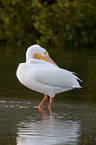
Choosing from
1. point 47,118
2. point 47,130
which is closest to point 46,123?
point 47,118

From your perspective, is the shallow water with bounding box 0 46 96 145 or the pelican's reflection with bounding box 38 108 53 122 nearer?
the shallow water with bounding box 0 46 96 145

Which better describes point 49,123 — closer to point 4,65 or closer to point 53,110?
point 53,110

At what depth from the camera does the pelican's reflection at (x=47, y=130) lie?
20.4ft

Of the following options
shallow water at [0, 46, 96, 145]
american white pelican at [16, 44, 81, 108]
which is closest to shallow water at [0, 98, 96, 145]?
shallow water at [0, 46, 96, 145]

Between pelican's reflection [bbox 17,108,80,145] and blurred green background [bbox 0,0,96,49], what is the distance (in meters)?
19.9

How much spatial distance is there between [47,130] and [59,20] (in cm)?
2244

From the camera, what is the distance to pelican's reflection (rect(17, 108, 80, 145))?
6219 mm

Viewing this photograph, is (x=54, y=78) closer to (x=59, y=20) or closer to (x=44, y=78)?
(x=44, y=78)

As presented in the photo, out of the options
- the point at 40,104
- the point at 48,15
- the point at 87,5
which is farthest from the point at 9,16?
the point at 40,104

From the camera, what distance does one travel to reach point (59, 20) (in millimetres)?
28953

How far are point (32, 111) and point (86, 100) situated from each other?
1.49 metres

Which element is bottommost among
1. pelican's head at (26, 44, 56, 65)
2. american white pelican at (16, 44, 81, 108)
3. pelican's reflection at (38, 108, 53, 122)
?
pelican's reflection at (38, 108, 53, 122)

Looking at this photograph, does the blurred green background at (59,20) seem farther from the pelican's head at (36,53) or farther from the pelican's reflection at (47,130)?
the pelican's reflection at (47,130)

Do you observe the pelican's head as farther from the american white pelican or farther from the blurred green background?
the blurred green background
